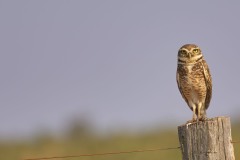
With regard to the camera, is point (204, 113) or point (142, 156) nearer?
point (204, 113)

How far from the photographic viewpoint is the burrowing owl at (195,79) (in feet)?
33.0

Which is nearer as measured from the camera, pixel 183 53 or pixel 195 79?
pixel 183 53

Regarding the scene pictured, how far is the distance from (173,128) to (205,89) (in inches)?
539

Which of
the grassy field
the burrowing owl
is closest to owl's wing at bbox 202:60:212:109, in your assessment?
the burrowing owl

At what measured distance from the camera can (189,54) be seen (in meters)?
9.98

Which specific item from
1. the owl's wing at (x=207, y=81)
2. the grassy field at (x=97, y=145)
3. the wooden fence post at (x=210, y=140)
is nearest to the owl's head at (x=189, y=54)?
the owl's wing at (x=207, y=81)

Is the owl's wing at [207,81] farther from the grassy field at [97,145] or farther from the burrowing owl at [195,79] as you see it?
the grassy field at [97,145]

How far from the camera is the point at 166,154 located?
18766 mm

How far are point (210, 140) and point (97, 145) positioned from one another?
15.6 m

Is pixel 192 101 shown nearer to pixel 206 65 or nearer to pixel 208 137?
pixel 206 65

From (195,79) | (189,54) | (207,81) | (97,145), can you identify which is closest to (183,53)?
(189,54)

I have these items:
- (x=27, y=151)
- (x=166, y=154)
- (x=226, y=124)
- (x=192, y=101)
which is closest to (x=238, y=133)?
(x=166, y=154)

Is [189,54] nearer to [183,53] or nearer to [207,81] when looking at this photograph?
[183,53]

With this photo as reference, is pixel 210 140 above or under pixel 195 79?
under
